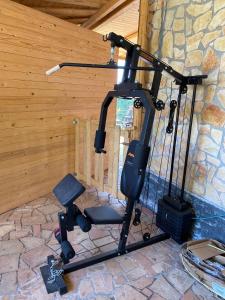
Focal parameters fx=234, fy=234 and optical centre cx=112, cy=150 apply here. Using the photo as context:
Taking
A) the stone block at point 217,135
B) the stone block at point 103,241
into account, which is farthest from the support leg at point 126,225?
the stone block at point 217,135

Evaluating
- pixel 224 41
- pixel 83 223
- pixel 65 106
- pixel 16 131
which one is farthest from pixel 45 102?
pixel 224 41

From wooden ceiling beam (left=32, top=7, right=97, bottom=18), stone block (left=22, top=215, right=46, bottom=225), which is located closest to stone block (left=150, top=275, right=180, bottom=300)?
stone block (left=22, top=215, right=46, bottom=225)

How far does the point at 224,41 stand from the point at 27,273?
2582mm

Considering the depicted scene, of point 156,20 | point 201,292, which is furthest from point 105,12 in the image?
point 201,292

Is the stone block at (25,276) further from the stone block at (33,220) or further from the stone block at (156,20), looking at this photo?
the stone block at (156,20)

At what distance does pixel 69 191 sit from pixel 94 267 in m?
0.75

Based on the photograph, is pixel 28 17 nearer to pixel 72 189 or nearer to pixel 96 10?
pixel 96 10

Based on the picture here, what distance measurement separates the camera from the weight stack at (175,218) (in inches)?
90.6

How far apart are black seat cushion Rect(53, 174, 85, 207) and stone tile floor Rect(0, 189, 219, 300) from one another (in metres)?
0.66

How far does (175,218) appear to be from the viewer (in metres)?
2.33

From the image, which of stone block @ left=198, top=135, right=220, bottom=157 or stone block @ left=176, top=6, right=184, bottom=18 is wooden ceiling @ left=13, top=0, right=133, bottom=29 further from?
stone block @ left=198, top=135, right=220, bottom=157

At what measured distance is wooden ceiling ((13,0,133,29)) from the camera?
352 centimetres

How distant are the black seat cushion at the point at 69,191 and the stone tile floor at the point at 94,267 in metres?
0.66

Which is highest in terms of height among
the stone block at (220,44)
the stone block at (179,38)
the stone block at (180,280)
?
the stone block at (179,38)
